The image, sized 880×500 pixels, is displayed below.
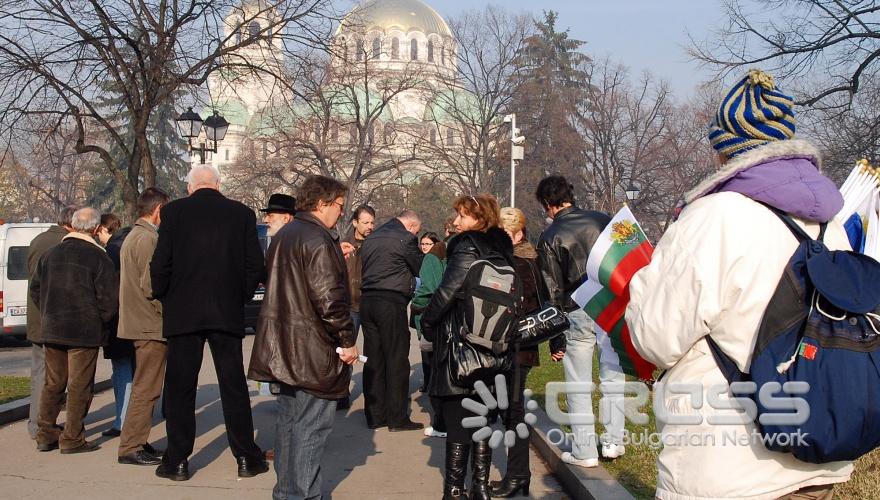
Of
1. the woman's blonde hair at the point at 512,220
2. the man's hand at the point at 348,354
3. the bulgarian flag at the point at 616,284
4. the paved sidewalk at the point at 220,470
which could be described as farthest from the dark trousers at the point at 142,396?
the bulgarian flag at the point at 616,284

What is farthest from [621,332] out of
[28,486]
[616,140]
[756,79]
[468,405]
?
[616,140]

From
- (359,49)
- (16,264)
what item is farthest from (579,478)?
(359,49)

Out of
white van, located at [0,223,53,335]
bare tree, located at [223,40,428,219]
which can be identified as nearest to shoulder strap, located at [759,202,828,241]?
white van, located at [0,223,53,335]

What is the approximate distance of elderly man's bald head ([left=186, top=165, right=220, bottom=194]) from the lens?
697 cm

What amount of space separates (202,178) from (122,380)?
7.91ft

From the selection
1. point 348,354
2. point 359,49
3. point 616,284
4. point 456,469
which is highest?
point 359,49

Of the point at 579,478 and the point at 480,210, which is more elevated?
the point at 480,210

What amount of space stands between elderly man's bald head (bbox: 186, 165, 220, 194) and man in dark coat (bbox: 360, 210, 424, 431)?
2317mm

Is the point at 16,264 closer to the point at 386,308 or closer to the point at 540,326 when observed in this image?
the point at 386,308

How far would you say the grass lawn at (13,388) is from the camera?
1012 cm

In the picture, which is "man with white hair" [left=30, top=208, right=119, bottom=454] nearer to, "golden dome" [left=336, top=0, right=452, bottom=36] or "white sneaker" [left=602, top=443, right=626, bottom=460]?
"white sneaker" [left=602, top=443, right=626, bottom=460]

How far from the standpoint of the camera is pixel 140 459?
7.32 m

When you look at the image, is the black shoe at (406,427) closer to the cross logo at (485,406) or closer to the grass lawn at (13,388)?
the cross logo at (485,406)

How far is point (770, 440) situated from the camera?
282 centimetres
